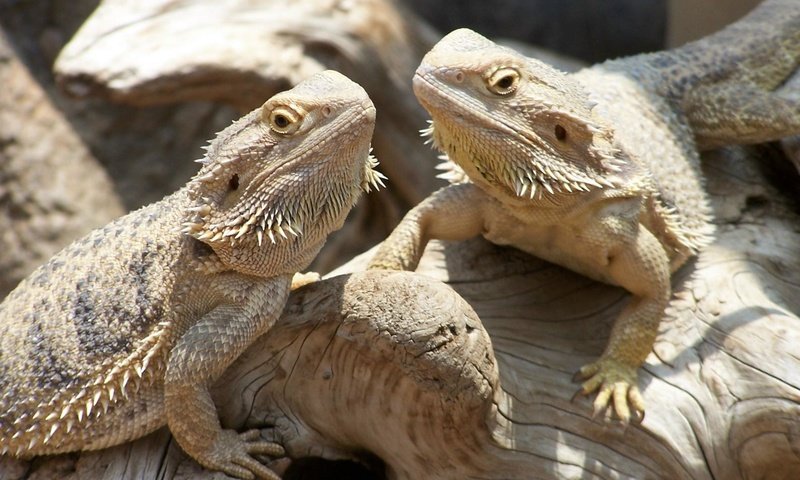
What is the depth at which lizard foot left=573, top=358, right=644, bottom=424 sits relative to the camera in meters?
2.47

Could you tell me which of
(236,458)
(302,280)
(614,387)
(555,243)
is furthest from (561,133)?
(236,458)

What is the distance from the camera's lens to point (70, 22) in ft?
17.3

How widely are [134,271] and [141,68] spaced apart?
1.79m

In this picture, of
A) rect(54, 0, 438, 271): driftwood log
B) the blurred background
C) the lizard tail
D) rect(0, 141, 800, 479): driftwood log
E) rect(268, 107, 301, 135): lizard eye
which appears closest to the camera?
rect(268, 107, 301, 135): lizard eye

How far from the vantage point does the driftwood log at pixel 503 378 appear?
2.19 metres

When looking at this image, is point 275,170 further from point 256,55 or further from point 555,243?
point 256,55

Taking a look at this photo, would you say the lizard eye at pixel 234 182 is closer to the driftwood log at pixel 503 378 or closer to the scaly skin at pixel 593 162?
the driftwood log at pixel 503 378

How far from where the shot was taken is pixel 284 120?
6.88 ft

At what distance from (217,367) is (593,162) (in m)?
1.23

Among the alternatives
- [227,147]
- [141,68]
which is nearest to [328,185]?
[227,147]

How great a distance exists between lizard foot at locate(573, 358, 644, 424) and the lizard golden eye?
70 cm

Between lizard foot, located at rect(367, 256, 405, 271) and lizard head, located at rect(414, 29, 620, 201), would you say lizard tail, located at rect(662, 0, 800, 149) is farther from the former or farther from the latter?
lizard foot, located at rect(367, 256, 405, 271)

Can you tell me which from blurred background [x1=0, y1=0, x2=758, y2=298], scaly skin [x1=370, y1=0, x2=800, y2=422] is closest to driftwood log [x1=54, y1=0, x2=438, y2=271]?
blurred background [x1=0, y1=0, x2=758, y2=298]

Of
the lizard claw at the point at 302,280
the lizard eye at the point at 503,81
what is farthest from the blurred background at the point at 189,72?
the lizard eye at the point at 503,81
